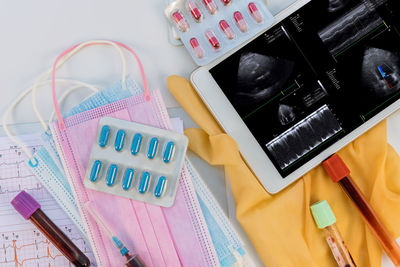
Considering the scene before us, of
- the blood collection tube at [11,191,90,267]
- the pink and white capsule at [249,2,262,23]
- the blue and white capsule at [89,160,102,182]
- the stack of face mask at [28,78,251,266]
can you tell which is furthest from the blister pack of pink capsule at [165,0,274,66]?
the blood collection tube at [11,191,90,267]

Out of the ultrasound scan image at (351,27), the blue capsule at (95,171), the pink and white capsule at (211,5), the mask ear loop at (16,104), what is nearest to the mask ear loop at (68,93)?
the mask ear loop at (16,104)

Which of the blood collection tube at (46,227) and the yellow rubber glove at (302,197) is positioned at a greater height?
the blood collection tube at (46,227)

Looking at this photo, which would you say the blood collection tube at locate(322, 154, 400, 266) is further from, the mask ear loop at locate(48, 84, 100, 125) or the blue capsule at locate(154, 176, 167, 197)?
the mask ear loop at locate(48, 84, 100, 125)

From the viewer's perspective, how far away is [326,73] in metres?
0.62

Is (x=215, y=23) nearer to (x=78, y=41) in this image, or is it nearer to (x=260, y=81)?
(x=260, y=81)

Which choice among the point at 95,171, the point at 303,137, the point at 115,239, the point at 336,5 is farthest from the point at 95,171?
the point at 336,5

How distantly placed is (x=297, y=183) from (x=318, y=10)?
0.86ft

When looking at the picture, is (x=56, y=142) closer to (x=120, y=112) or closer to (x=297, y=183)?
(x=120, y=112)

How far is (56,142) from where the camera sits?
1.99 ft

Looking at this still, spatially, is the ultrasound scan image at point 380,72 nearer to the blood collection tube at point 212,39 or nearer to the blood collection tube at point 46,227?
the blood collection tube at point 212,39

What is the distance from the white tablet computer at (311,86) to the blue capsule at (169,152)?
0.08 m

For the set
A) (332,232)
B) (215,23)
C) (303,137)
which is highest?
(215,23)

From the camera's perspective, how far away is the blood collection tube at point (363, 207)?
592 millimetres

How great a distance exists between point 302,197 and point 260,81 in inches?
7.2
